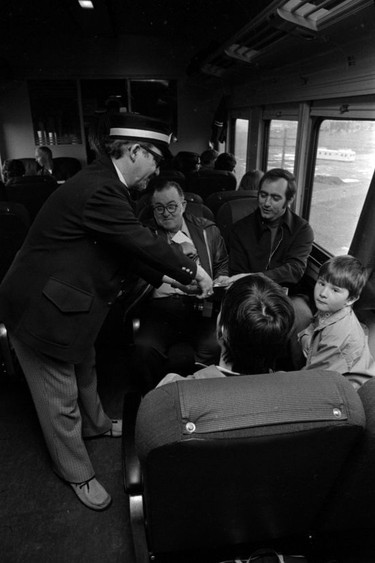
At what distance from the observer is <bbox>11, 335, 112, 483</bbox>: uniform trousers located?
177 centimetres

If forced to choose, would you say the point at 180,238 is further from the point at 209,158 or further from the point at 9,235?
the point at 209,158

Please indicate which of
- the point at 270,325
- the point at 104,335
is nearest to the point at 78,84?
the point at 104,335

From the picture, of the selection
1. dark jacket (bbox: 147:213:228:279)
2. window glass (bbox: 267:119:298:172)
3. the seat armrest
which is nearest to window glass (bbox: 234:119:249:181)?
window glass (bbox: 267:119:298:172)

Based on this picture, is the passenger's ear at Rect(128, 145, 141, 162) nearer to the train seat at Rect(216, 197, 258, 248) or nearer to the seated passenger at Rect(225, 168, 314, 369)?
the seated passenger at Rect(225, 168, 314, 369)

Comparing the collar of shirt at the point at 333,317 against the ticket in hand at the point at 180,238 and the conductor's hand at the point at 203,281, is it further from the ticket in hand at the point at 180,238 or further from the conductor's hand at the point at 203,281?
the ticket in hand at the point at 180,238

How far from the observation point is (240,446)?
929 millimetres

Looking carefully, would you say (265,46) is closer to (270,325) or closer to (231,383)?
(270,325)

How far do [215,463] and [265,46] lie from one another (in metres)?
3.82

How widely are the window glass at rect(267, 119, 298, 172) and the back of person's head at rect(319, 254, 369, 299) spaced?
7.93ft

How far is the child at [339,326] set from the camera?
180 cm

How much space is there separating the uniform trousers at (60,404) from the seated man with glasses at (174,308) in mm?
439

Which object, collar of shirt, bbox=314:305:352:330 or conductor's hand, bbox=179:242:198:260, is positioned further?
conductor's hand, bbox=179:242:198:260

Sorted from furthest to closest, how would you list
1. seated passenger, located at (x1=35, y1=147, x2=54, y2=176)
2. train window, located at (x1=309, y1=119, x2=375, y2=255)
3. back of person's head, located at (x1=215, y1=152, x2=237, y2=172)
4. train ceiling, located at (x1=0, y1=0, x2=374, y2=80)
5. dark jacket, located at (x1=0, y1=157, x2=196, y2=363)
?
seated passenger, located at (x1=35, y1=147, x2=54, y2=176)
back of person's head, located at (x1=215, y1=152, x2=237, y2=172)
train window, located at (x1=309, y1=119, x2=375, y2=255)
train ceiling, located at (x1=0, y1=0, x2=374, y2=80)
dark jacket, located at (x1=0, y1=157, x2=196, y2=363)

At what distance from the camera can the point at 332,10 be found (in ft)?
7.59
